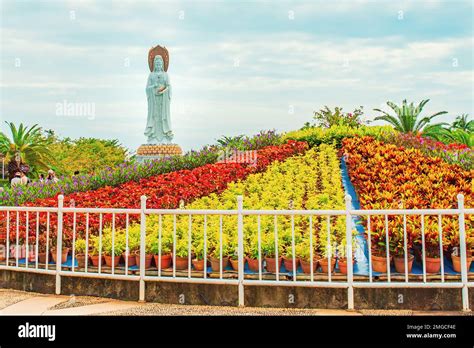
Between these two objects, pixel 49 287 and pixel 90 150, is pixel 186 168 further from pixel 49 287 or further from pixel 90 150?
pixel 90 150

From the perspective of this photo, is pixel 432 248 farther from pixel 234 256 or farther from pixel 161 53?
pixel 161 53

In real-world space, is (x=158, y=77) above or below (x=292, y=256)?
above

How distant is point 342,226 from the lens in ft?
24.1

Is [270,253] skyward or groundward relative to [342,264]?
skyward

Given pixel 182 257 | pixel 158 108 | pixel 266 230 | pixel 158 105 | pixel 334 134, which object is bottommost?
pixel 182 257

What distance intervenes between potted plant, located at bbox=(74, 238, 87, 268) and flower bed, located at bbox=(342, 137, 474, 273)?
13.7ft

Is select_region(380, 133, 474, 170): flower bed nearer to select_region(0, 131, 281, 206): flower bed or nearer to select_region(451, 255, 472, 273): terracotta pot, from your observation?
select_region(0, 131, 281, 206): flower bed

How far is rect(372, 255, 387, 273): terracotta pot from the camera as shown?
247 inches

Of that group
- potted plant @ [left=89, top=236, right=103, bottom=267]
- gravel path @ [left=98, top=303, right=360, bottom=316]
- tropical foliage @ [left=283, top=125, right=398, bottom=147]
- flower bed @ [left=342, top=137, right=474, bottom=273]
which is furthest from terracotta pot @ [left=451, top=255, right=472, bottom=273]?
tropical foliage @ [left=283, top=125, right=398, bottom=147]

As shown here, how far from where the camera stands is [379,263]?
248 inches

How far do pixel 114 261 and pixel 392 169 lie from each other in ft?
26.5

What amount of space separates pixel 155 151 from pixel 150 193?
37.8 feet

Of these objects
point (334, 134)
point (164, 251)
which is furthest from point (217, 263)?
point (334, 134)

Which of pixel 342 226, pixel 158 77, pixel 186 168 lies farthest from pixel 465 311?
pixel 158 77
